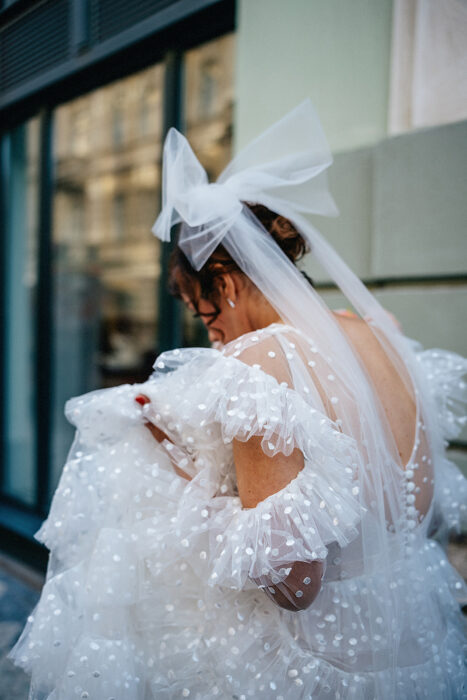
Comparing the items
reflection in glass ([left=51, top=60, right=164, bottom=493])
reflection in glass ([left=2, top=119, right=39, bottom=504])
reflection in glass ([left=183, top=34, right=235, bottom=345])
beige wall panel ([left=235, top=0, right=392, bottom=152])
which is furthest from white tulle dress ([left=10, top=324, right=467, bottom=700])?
reflection in glass ([left=2, top=119, right=39, bottom=504])

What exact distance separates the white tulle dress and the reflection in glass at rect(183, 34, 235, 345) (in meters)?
1.86

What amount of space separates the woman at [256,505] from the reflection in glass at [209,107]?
177 cm

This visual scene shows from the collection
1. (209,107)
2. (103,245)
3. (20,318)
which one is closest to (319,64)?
(209,107)

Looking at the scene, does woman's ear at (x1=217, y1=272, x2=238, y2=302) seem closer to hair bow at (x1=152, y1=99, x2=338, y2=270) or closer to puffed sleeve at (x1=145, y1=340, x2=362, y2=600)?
hair bow at (x1=152, y1=99, x2=338, y2=270)

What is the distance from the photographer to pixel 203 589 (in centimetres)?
133

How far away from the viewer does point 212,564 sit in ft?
3.95

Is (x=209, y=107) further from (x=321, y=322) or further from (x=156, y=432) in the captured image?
(x=156, y=432)

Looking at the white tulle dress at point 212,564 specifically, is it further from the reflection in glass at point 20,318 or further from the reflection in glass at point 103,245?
the reflection in glass at point 20,318

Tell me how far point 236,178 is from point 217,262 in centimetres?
25

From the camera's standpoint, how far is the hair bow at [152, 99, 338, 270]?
1369 mm

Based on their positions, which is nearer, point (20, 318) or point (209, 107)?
point (209, 107)

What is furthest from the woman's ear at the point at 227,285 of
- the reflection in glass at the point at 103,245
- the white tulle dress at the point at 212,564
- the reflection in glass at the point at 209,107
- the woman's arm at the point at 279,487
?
the reflection in glass at the point at 103,245

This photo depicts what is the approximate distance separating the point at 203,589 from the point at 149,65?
317 centimetres

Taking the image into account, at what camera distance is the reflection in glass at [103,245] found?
4.03 m
